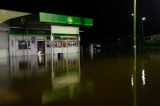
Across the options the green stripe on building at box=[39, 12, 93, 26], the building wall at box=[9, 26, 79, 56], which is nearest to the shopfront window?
the building wall at box=[9, 26, 79, 56]

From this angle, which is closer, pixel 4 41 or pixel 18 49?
pixel 4 41

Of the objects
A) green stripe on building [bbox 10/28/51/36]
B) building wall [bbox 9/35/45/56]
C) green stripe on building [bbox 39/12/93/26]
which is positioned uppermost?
green stripe on building [bbox 39/12/93/26]

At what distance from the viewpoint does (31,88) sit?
1080 cm

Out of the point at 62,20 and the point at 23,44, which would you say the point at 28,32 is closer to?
the point at 23,44

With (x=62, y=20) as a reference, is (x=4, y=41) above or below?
below

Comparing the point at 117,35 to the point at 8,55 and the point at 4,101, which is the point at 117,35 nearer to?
the point at 8,55

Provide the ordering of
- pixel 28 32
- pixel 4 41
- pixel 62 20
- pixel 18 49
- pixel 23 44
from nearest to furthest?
pixel 62 20, pixel 4 41, pixel 18 49, pixel 23 44, pixel 28 32

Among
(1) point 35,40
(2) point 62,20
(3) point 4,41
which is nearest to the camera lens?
(2) point 62,20

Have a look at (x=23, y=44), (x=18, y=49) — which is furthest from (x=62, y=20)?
(x=18, y=49)

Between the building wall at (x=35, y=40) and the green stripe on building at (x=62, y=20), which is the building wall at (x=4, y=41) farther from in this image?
the green stripe on building at (x=62, y=20)

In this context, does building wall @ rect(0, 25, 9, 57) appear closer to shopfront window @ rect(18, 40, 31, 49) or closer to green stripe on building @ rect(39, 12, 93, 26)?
shopfront window @ rect(18, 40, 31, 49)

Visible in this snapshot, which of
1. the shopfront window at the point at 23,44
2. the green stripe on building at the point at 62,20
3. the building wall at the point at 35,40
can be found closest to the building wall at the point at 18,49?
the building wall at the point at 35,40

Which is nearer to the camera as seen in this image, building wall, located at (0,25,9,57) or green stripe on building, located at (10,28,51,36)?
building wall, located at (0,25,9,57)

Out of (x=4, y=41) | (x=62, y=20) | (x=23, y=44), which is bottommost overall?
(x=23, y=44)
